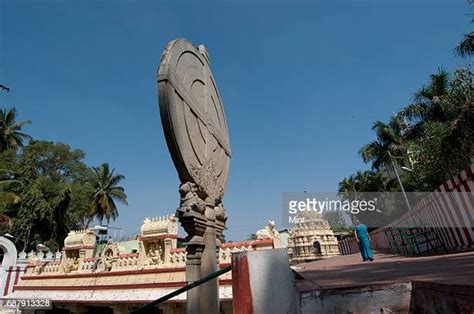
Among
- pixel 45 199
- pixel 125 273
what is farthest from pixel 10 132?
pixel 125 273

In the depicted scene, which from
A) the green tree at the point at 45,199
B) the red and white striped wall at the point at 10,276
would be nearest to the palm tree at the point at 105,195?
the green tree at the point at 45,199

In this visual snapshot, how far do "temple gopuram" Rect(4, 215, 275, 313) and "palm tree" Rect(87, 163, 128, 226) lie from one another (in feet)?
61.3

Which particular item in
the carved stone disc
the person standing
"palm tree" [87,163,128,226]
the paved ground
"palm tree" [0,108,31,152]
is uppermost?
"palm tree" [0,108,31,152]

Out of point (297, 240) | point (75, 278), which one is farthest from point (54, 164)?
point (297, 240)

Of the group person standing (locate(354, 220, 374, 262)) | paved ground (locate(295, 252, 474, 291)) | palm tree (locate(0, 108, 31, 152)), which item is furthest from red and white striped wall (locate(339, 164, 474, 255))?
palm tree (locate(0, 108, 31, 152))

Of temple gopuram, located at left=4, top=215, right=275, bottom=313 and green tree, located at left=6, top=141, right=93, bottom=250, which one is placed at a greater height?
green tree, located at left=6, top=141, right=93, bottom=250

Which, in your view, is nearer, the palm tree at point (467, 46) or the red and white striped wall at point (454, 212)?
the red and white striped wall at point (454, 212)

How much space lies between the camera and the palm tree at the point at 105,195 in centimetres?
3281

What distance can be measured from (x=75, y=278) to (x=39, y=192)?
57.9 feet

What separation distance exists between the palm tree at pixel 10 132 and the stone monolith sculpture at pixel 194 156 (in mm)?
35242

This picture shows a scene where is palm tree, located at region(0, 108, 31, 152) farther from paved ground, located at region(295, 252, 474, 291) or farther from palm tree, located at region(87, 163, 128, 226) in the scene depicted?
paved ground, located at region(295, 252, 474, 291)

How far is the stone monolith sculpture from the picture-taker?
370 cm

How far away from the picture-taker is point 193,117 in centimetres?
439

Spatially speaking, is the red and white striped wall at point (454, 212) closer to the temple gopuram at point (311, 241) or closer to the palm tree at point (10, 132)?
the temple gopuram at point (311, 241)
